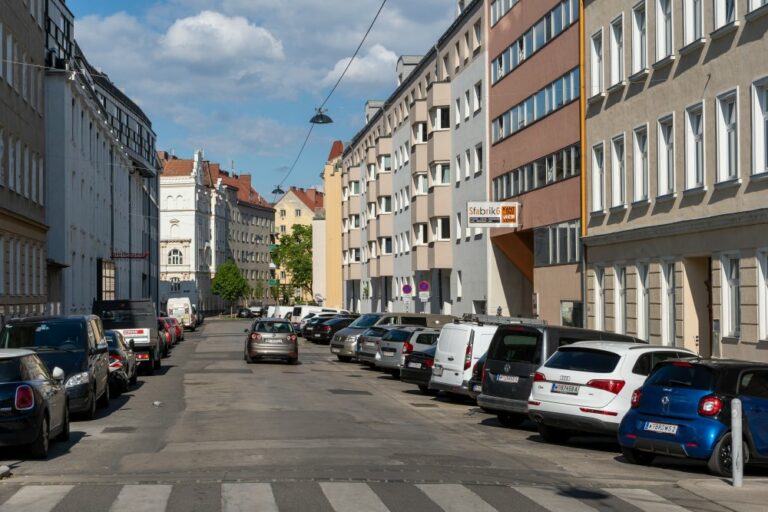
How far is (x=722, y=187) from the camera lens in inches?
947

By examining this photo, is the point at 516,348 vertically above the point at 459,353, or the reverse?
the point at 516,348

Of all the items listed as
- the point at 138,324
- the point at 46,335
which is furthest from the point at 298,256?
the point at 46,335

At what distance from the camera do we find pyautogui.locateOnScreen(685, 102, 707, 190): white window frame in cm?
2556

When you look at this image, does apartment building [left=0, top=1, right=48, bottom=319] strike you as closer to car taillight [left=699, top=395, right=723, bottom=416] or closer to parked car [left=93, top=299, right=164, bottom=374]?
parked car [left=93, top=299, right=164, bottom=374]

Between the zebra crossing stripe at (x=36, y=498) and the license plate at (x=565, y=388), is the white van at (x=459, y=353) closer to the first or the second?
the license plate at (x=565, y=388)

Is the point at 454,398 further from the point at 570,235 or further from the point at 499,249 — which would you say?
the point at 499,249

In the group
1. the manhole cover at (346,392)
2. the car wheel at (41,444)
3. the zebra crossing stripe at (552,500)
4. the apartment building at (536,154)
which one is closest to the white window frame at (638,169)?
the apartment building at (536,154)

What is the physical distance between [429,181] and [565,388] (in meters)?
41.6

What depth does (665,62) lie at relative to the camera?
2731cm

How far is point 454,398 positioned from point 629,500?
14626 mm

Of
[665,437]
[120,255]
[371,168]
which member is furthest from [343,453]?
[371,168]

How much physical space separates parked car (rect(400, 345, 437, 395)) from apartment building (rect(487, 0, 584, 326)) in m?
9.70

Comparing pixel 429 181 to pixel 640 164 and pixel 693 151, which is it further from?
pixel 693 151

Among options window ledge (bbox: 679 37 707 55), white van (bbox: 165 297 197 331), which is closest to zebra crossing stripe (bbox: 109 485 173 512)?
window ledge (bbox: 679 37 707 55)
